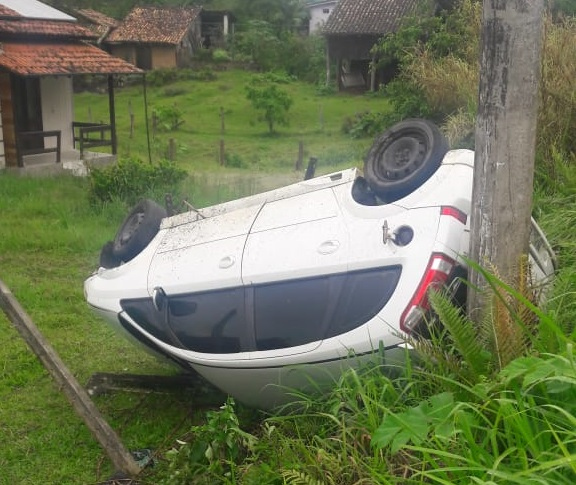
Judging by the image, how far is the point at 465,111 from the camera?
8.16 meters

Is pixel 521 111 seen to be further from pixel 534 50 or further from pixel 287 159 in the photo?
pixel 287 159

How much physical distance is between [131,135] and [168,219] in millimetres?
21784

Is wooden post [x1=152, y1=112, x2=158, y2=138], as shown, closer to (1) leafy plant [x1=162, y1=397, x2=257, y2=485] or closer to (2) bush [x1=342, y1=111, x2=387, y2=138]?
(2) bush [x1=342, y1=111, x2=387, y2=138]

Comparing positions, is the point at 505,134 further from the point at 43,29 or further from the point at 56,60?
the point at 43,29

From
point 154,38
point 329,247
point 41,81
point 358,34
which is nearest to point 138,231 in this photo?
point 329,247

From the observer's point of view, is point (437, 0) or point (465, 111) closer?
point (465, 111)

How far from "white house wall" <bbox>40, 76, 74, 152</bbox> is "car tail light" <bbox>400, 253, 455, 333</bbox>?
48.1 feet

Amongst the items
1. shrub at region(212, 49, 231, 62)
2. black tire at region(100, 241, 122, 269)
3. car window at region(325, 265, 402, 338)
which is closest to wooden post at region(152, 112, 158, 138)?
shrub at region(212, 49, 231, 62)

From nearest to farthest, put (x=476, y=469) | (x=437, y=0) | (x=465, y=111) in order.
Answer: (x=476, y=469) → (x=465, y=111) → (x=437, y=0)

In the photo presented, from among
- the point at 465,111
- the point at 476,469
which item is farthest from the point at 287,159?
the point at 476,469

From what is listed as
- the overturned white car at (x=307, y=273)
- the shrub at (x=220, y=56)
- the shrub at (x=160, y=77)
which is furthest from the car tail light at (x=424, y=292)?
the shrub at (x=220, y=56)

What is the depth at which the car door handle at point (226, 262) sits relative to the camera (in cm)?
390

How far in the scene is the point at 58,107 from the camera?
56.2ft

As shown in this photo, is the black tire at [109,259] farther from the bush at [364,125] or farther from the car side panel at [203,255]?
the bush at [364,125]
